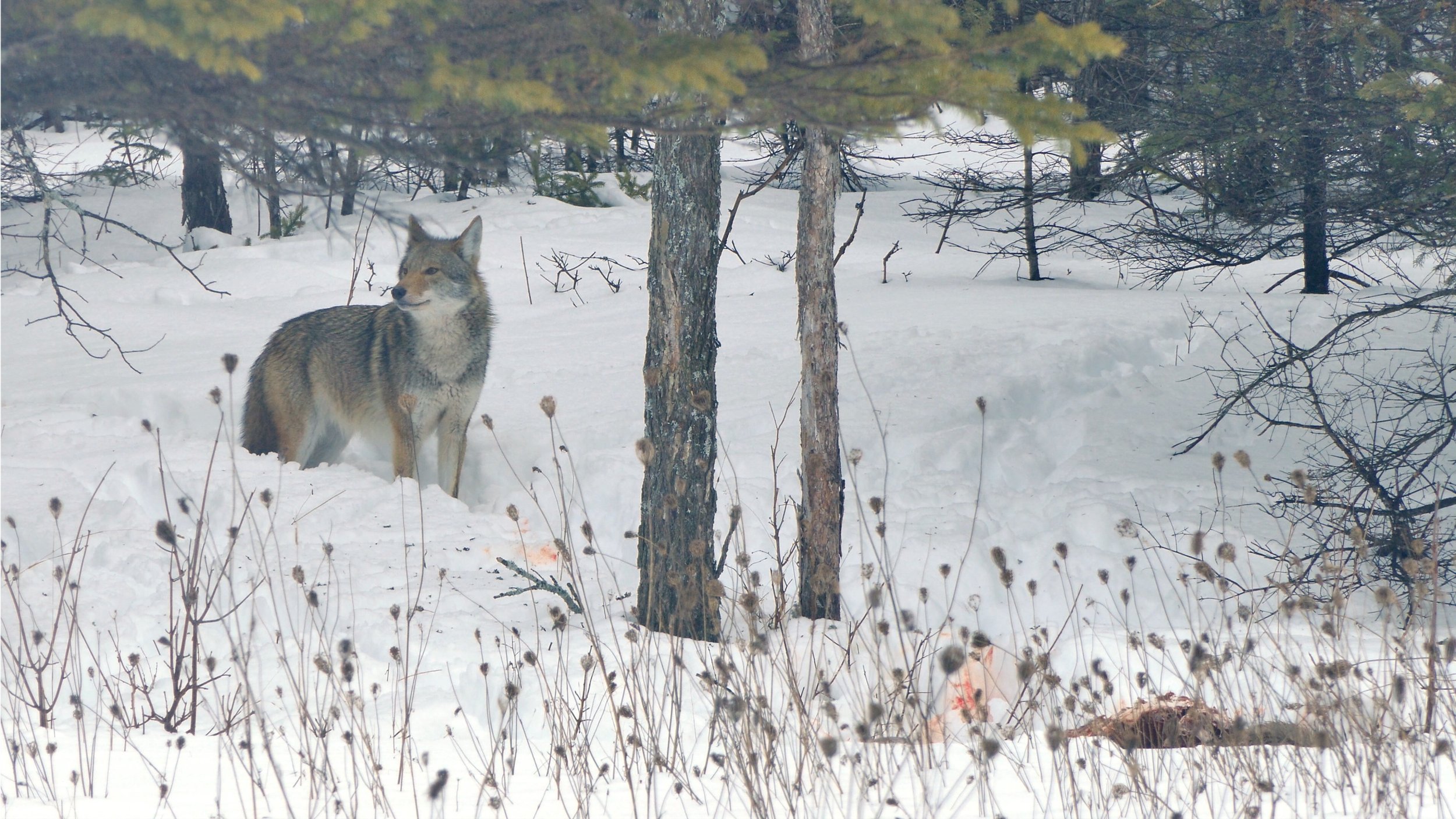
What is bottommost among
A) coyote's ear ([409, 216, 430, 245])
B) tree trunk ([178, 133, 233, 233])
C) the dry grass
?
the dry grass

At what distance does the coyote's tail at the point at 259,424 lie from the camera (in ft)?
25.1

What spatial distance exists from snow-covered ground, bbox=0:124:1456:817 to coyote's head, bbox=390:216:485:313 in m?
1.00

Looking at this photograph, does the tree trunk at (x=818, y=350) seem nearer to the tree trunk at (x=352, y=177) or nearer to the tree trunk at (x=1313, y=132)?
the tree trunk at (x=352, y=177)

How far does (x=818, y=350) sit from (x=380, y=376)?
3490 millimetres

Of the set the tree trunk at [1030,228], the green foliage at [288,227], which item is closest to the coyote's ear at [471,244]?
the tree trunk at [1030,228]

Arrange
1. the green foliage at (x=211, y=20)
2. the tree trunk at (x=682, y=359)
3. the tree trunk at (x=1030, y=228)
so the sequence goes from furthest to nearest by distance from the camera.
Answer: the tree trunk at (x=1030, y=228)
the tree trunk at (x=682, y=359)
the green foliage at (x=211, y=20)

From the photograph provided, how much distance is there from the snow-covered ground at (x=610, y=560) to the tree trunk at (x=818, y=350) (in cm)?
29

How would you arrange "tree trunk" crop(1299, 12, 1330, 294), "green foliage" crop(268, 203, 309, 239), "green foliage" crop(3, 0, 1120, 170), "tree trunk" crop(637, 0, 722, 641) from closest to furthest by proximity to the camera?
1. "green foliage" crop(3, 0, 1120, 170)
2. "tree trunk" crop(637, 0, 722, 641)
3. "tree trunk" crop(1299, 12, 1330, 294)
4. "green foliage" crop(268, 203, 309, 239)

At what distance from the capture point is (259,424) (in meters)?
7.66

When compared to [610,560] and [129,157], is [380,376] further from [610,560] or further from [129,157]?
[129,157]

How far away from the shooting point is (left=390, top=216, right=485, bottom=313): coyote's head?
700 cm

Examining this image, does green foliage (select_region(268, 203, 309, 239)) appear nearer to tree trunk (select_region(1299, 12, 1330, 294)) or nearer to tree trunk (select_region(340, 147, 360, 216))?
tree trunk (select_region(1299, 12, 1330, 294))

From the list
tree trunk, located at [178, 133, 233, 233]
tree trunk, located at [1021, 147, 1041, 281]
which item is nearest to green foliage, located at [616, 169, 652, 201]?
tree trunk, located at [178, 133, 233, 233]

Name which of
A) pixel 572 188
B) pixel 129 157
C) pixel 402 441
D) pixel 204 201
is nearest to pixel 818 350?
pixel 402 441
